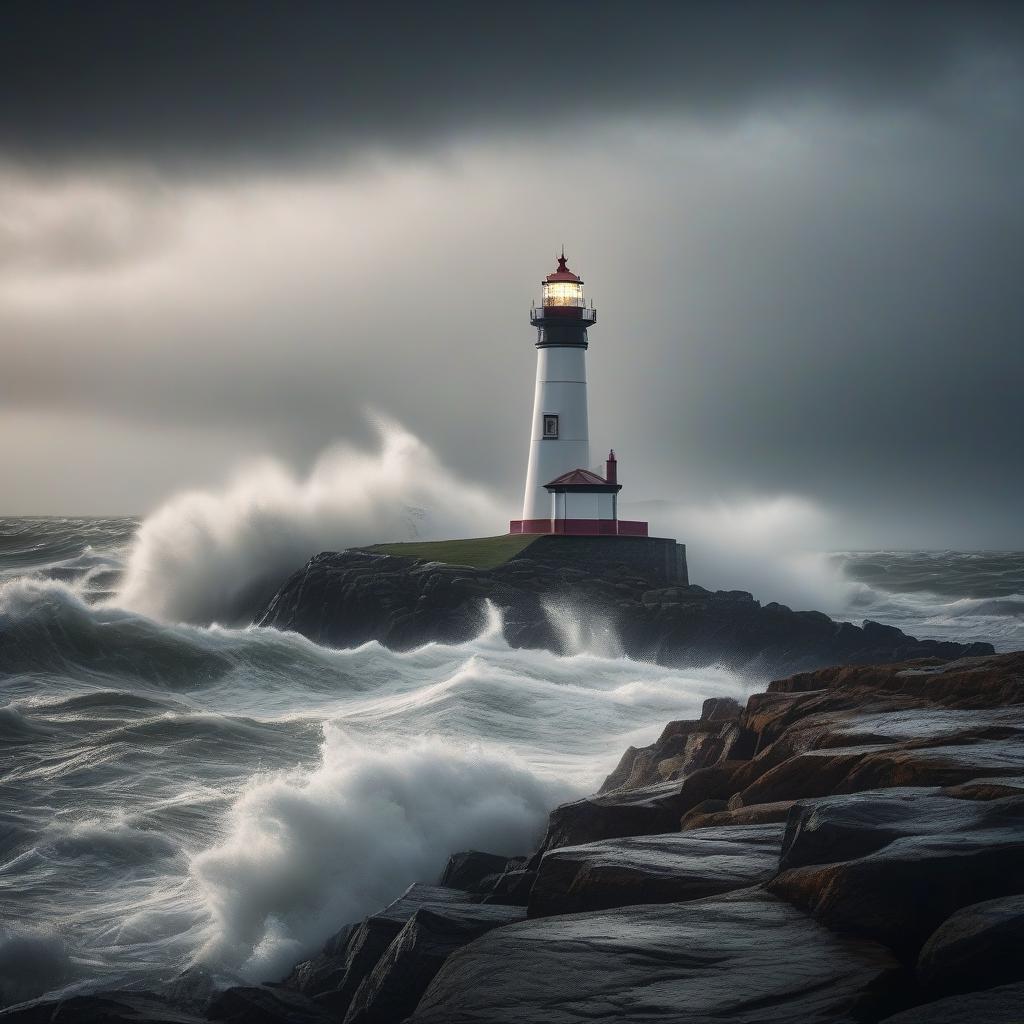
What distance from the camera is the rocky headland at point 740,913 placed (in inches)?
148

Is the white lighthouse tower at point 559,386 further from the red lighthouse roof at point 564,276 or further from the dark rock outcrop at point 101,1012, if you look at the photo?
the dark rock outcrop at point 101,1012

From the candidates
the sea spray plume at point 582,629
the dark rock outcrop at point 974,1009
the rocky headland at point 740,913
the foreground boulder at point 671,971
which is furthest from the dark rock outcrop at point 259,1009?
the sea spray plume at point 582,629

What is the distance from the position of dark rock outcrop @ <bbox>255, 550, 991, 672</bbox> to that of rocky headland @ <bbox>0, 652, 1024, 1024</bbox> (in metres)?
13.9

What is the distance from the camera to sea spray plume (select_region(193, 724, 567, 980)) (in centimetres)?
725

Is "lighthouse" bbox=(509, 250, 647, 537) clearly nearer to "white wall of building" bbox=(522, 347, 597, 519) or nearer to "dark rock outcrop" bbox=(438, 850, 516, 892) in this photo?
"white wall of building" bbox=(522, 347, 597, 519)

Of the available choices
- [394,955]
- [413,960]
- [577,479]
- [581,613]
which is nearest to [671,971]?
[413,960]

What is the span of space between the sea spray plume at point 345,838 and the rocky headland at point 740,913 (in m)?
0.68

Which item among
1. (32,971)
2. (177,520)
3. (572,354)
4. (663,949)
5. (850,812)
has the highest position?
(572,354)

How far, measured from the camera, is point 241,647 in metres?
18.4

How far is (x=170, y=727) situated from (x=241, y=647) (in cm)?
579

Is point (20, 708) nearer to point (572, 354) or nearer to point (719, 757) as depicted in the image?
point (719, 757)

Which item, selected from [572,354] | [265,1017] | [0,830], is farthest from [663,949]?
[572,354]

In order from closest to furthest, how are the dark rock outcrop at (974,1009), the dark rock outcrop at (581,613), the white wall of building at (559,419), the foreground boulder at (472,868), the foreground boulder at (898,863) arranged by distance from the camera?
the dark rock outcrop at (974,1009) < the foreground boulder at (898,863) < the foreground boulder at (472,868) < the dark rock outcrop at (581,613) < the white wall of building at (559,419)

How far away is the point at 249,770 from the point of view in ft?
37.2
